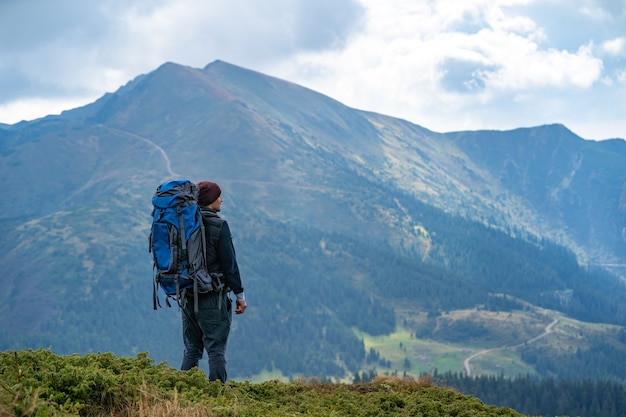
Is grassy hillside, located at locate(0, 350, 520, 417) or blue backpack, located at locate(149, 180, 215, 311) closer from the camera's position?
grassy hillside, located at locate(0, 350, 520, 417)

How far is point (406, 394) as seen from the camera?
14.5 m

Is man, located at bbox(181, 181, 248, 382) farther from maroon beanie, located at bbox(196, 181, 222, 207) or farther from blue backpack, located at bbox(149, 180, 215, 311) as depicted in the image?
blue backpack, located at bbox(149, 180, 215, 311)

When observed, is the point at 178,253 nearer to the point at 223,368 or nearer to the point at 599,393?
the point at 223,368

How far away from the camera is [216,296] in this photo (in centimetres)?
1174

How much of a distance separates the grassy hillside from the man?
60 centimetres

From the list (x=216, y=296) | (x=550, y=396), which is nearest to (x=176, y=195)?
(x=216, y=296)

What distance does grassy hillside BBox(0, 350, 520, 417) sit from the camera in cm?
839

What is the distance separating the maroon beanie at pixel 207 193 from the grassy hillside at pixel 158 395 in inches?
120

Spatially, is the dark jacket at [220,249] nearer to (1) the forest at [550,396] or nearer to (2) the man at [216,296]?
(2) the man at [216,296]

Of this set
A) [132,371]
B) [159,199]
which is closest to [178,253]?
[159,199]

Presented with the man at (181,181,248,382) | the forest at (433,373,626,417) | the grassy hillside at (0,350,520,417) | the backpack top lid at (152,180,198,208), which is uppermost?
the backpack top lid at (152,180,198,208)

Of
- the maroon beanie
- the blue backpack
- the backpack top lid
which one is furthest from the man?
the backpack top lid

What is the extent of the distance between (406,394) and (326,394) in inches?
73.3

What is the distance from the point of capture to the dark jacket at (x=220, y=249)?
11.6 m
